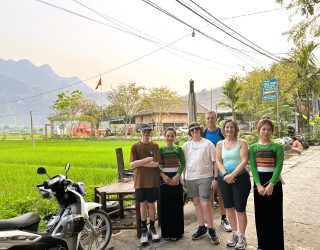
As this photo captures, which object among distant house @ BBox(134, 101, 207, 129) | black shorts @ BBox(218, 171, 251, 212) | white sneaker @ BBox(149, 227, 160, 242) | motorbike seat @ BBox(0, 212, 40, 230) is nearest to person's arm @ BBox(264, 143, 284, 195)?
black shorts @ BBox(218, 171, 251, 212)

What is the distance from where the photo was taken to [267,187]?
349 centimetres

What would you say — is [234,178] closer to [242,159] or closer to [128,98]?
[242,159]

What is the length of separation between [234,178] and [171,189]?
0.86 metres

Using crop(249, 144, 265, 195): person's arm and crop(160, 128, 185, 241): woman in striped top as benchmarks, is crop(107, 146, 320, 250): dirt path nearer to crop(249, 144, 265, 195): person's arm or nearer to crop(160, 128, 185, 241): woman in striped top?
crop(160, 128, 185, 241): woman in striped top

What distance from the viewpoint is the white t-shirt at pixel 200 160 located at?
4098 millimetres

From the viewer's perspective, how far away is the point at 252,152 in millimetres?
3639

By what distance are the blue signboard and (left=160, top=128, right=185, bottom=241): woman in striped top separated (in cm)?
1292

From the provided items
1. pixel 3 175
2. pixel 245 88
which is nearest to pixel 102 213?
pixel 3 175

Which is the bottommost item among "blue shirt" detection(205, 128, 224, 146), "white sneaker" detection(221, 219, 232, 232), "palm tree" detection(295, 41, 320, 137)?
"white sneaker" detection(221, 219, 232, 232)

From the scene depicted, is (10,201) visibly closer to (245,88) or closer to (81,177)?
(81,177)

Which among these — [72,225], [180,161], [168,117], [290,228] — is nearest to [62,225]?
[72,225]

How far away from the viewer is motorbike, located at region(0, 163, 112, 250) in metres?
2.88

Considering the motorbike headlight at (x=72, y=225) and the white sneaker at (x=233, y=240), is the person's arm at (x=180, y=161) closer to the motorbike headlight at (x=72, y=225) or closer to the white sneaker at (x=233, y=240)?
the white sneaker at (x=233, y=240)

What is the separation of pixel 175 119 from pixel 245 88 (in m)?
19.4
